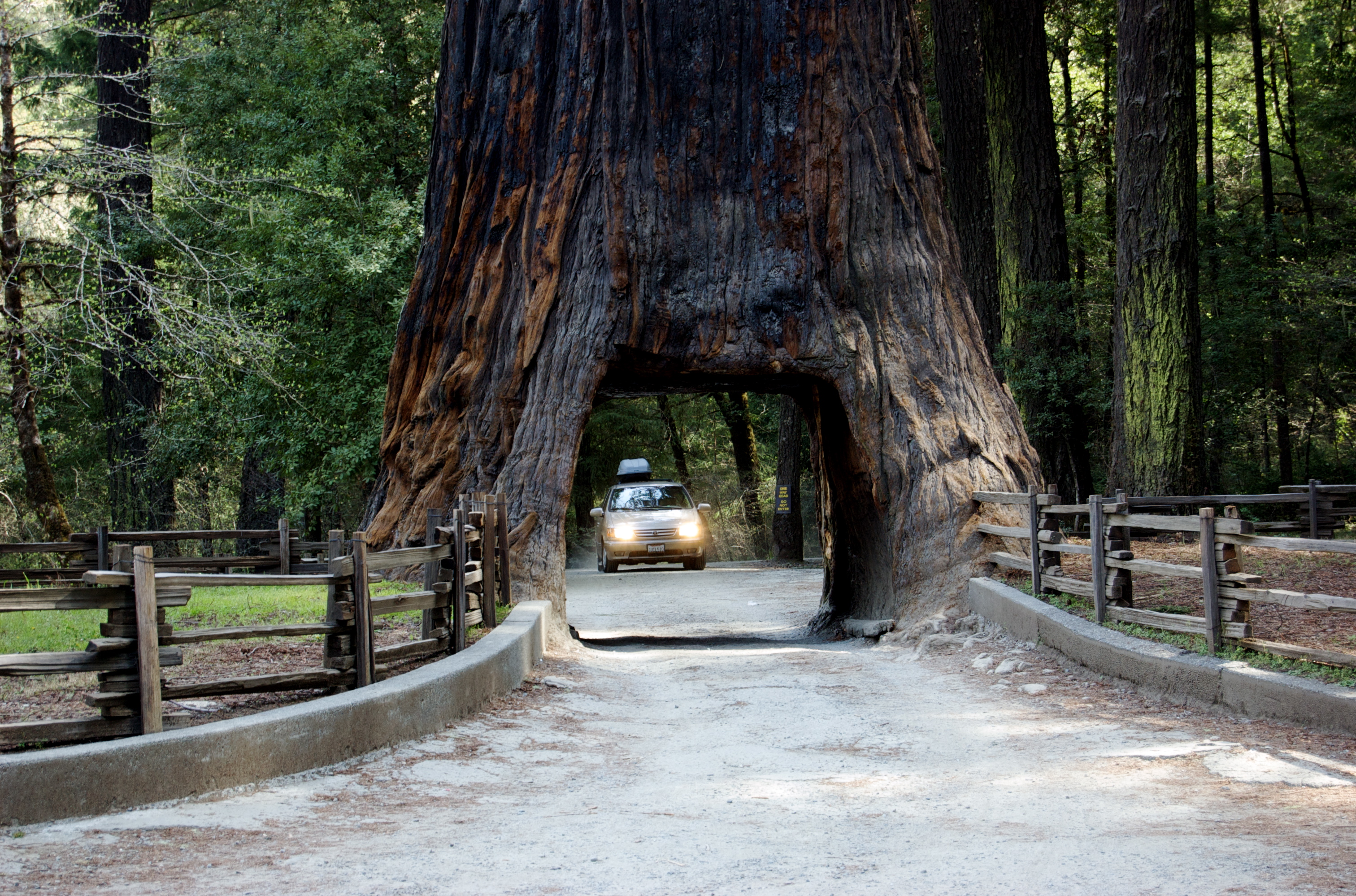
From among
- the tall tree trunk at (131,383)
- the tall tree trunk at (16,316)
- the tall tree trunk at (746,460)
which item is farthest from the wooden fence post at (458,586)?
the tall tree trunk at (746,460)

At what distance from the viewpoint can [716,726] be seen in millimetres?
7969

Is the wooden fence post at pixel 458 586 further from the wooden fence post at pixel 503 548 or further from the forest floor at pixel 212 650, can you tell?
the wooden fence post at pixel 503 548

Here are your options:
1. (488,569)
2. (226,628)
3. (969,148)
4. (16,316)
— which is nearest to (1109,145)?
(969,148)

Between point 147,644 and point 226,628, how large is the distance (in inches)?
29.5

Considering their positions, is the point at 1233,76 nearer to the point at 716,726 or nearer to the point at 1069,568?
the point at 1069,568

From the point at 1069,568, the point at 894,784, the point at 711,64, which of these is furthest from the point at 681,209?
the point at 894,784

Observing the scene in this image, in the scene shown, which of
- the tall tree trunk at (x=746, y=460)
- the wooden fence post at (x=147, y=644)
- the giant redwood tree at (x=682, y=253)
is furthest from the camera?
the tall tree trunk at (x=746, y=460)

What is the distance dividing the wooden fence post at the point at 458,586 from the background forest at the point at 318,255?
20.1 ft

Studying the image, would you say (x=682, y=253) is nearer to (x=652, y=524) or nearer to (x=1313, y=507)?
(x=1313, y=507)

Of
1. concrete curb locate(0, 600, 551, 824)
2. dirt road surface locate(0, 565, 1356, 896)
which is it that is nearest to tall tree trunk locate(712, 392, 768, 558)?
dirt road surface locate(0, 565, 1356, 896)

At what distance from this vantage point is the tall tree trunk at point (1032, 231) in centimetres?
1936

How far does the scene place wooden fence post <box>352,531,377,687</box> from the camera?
23.1 ft

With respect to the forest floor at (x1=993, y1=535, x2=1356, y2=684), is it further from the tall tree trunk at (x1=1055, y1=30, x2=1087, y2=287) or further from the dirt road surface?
the tall tree trunk at (x1=1055, y1=30, x2=1087, y2=287)

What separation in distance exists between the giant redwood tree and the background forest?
2.83 m
